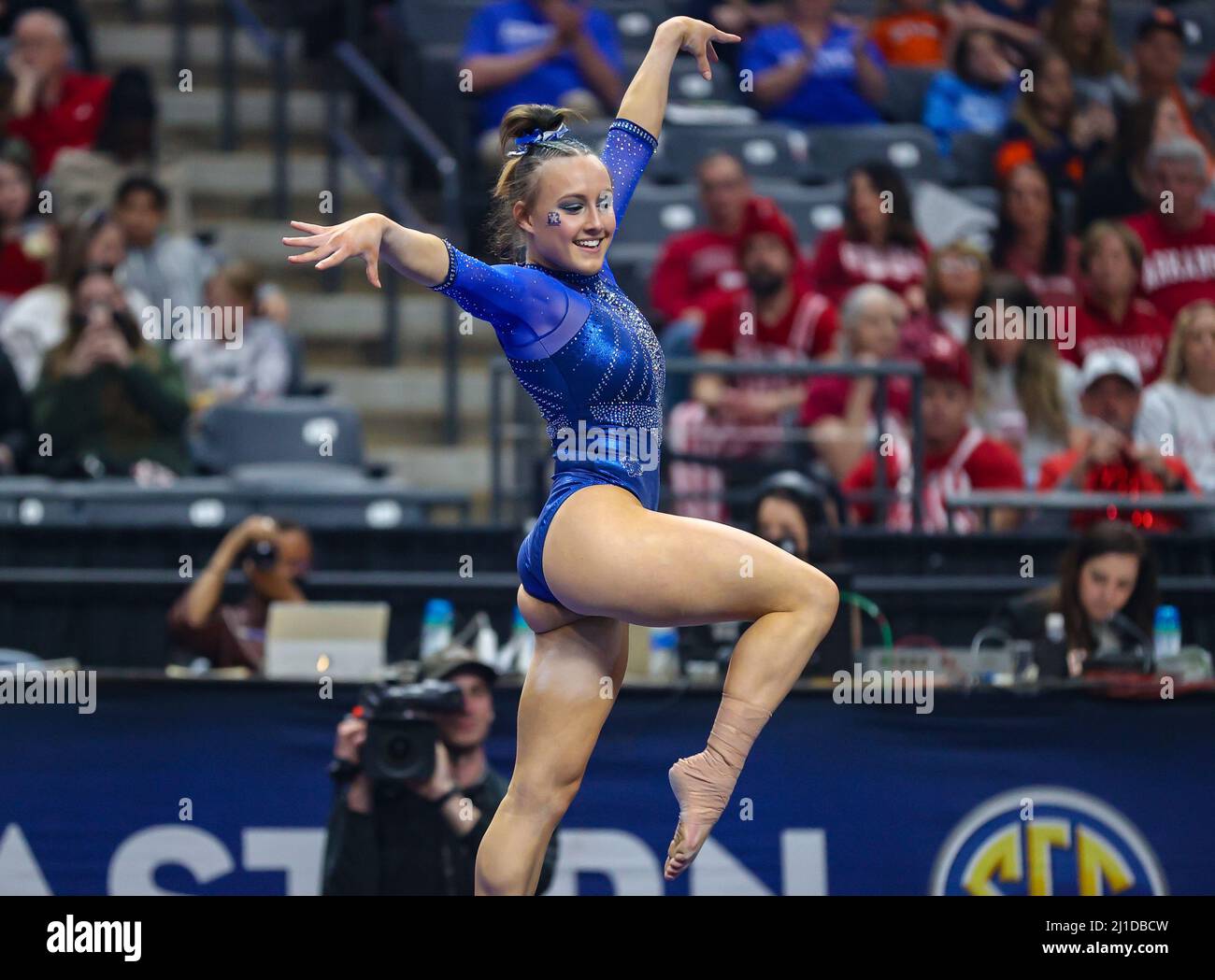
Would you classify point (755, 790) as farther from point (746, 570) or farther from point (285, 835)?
point (746, 570)

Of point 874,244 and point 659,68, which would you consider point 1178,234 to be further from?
point 659,68

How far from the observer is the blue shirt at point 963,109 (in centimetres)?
1091

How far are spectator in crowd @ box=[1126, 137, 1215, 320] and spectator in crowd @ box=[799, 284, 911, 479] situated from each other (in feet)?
5.45

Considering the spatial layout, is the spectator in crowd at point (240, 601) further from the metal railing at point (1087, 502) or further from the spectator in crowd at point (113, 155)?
the spectator in crowd at point (113, 155)

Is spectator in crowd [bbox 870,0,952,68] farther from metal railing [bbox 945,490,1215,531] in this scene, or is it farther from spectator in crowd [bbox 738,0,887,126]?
metal railing [bbox 945,490,1215,531]

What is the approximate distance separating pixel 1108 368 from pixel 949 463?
0.78 metres

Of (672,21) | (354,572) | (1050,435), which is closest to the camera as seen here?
(672,21)

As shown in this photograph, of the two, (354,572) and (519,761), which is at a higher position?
(354,572)

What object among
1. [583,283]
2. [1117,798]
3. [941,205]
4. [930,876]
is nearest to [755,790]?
[930,876]

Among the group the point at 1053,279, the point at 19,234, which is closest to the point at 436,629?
the point at 19,234

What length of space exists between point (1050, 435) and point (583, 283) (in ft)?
14.7

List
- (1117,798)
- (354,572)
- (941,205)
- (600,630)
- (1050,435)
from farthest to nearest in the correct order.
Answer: (941,205), (1050,435), (354,572), (1117,798), (600,630)

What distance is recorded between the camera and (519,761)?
4340mm

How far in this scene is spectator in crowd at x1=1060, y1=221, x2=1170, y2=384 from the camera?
881 centimetres
